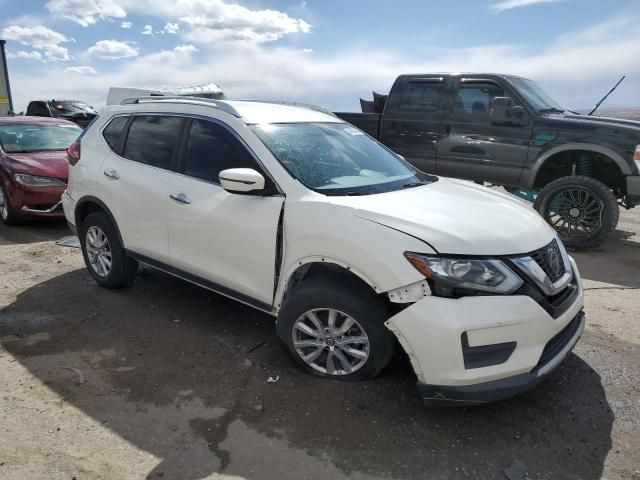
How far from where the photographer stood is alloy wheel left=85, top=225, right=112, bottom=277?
4.64 metres

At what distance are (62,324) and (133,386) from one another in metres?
1.29

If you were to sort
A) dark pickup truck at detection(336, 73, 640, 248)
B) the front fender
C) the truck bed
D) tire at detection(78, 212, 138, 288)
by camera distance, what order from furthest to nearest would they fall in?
the truck bed, dark pickup truck at detection(336, 73, 640, 248), the front fender, tire at detection(78, 212, 138, 288)

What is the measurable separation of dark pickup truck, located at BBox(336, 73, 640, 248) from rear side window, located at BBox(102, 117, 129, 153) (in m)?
4.05

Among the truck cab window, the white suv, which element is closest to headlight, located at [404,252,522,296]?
the white suv

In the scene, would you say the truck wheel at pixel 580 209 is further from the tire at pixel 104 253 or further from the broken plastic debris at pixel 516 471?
the tire at pixel 104 253

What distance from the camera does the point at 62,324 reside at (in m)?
4.07

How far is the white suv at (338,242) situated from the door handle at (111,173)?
1 cm

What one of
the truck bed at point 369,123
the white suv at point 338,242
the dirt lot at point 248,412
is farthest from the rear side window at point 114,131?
the truck bed at point 369,123

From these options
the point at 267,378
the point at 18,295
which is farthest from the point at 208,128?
the point at 18,295

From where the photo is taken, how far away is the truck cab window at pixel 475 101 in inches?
271

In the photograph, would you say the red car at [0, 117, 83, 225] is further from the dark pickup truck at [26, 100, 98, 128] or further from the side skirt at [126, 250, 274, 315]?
the dark pickup truck at [26, 100, 98, 128]

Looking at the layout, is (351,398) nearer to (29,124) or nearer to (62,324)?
(62,324)

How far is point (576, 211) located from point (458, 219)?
4.35 m

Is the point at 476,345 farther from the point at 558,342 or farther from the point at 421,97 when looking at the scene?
the point at 421,97
